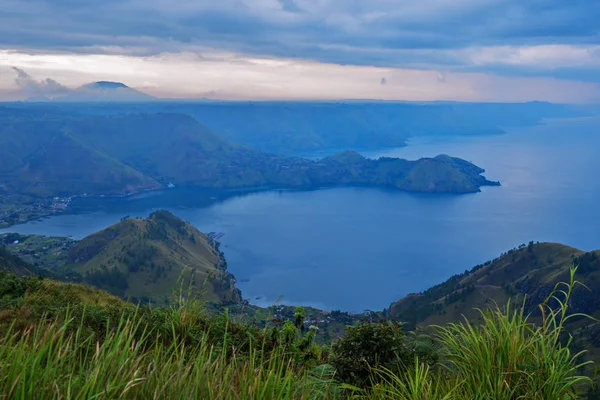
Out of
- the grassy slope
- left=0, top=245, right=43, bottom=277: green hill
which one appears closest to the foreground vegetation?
left=0, top=245, right=43, bottom=277: green hill

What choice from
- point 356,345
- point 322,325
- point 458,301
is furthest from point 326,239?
point 356,345

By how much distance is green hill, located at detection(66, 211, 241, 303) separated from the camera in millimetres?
101000

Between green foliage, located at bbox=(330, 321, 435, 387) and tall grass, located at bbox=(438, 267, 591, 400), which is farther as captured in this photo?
green foliage, located at bbox=(330, 321, 435, 387)

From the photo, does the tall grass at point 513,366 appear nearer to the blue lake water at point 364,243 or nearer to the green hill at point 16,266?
the green hill at point 16,266

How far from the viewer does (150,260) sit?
114250 mm

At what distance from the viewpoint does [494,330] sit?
4453 mm

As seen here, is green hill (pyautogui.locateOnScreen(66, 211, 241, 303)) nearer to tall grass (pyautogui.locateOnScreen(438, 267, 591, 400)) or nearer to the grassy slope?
the grassy slope

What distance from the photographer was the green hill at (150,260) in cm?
10100

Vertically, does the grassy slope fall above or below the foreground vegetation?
below

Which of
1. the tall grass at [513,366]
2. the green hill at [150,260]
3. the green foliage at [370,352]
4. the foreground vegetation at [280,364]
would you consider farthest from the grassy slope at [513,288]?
the tall grass at [513,366]

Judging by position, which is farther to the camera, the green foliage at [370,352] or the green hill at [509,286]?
the green hill at [509,286]

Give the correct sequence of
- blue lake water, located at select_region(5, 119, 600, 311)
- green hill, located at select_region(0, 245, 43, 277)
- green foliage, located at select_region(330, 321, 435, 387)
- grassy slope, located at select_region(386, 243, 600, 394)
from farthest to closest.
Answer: blue lake water, located at select_region(5, 119, 600, 311), grassy slope, located at select_region(386, 243, 600, 394), green hill, located at select_region(0, 245, 43, 277), green foliage, located at select_region(330, 321, 435, 387)

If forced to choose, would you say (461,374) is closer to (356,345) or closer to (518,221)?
(356,345)

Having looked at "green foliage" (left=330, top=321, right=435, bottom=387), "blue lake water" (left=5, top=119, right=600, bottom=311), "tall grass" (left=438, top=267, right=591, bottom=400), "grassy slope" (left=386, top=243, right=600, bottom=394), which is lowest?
"blue lake water" (left=5, top=119, right=600, bottom=311)
